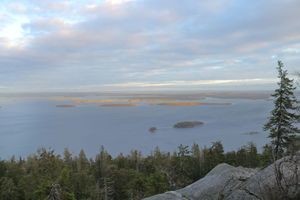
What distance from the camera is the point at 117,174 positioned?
52.2 m

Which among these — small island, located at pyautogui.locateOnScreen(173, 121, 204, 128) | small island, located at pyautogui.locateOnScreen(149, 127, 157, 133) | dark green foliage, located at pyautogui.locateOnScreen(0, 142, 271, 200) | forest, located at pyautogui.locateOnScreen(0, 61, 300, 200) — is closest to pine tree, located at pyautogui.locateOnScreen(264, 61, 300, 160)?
forest, located at pyautogui.locateOnScreen(0, 61, 300, 200)

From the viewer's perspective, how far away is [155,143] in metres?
99.8

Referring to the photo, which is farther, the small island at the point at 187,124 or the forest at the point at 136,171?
the small island at the point at 187,124

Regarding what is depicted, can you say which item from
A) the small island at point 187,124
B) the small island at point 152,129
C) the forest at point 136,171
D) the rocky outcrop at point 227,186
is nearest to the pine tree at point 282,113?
the forest at point 136,171

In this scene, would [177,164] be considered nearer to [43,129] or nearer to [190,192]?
[190,192]

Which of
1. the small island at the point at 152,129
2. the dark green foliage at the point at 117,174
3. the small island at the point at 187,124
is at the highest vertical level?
the dark green foliage at the point at 117,174

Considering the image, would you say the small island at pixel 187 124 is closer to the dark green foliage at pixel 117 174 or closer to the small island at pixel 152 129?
the small island at pixel 152 129

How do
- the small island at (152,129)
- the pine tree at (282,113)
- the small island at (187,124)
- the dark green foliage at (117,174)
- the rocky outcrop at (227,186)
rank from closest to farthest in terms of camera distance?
1. the rocky outcrop at (227,186)
2. the pine tree at (282,113)
3. the dark green foliage at (117,174)
4. the small island at (152,129)
5. the small island at (187,124)

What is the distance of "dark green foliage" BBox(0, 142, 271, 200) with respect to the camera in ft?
136

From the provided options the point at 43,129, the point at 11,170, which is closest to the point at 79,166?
the point at 11,170

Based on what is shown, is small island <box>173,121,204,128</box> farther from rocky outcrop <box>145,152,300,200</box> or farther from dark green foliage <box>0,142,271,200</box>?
rocky outcrop <box>145,152,300,200</box>

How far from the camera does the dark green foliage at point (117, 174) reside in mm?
41375

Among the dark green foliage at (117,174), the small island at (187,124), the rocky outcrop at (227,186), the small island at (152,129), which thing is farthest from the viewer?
the small island at (187,124)

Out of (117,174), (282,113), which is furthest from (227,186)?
(117,174)
